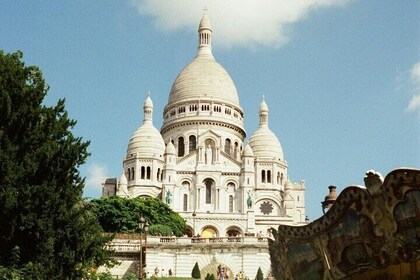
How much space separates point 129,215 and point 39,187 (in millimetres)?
35466

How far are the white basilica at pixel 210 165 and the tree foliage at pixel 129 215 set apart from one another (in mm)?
9729

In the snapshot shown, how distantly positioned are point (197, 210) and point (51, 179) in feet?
172

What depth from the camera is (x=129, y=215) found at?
5706 cm

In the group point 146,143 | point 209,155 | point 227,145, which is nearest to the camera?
point 209,155

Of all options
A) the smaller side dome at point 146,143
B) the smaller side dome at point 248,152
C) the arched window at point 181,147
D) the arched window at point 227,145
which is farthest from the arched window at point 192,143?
the smaller side dome at point 248,152

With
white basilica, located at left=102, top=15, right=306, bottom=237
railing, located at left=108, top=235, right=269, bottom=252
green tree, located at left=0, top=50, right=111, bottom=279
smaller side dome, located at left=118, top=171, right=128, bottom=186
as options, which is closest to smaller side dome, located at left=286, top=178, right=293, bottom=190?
white basilica, located at left=102, top=15, right=306, bottom=237

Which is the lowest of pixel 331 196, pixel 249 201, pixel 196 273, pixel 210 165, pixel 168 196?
pixel 331 196

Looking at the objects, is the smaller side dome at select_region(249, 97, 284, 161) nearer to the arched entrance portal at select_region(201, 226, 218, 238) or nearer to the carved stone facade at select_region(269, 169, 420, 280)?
the arched entrance portal at select_region(201, 226, 218, 238)

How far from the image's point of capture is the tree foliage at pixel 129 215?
185ft

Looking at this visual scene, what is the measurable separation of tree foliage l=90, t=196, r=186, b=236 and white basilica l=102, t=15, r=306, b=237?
9729 millimetres

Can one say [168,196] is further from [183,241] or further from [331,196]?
[331,196]

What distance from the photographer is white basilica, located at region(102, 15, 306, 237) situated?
74250mm

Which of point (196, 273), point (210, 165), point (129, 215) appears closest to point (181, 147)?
point (210, 165)

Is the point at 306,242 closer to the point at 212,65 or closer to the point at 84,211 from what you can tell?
the point at 84,211
